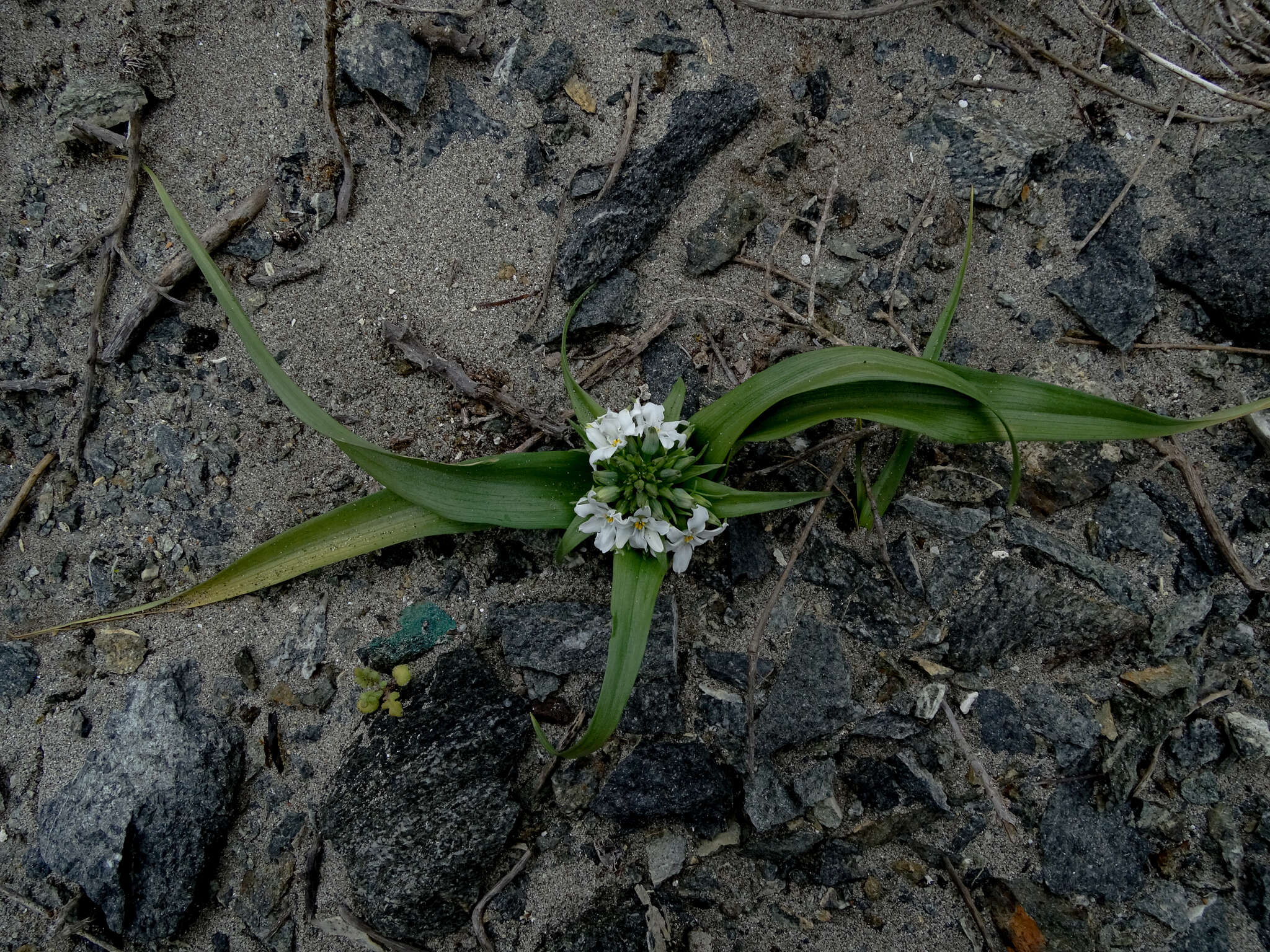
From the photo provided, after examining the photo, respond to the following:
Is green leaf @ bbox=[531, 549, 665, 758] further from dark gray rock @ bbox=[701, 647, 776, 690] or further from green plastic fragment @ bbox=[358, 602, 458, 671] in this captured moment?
green plastic fragment @ bbox=[358, 602, 458, 671]

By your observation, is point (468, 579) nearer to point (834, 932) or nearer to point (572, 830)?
point (572, 830)

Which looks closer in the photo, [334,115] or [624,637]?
[624,637]

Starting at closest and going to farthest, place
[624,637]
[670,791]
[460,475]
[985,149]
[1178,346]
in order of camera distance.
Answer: [624,637] → [460,475] → [670,791] → [1178,346] → [985,149]

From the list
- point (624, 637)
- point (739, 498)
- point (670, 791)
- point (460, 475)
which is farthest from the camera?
point (670, 791)

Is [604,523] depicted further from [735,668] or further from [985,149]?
[985,149]

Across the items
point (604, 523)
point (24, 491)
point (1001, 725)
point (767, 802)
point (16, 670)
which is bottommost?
point (1001, 725)

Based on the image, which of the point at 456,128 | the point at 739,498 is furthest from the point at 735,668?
the point at 456,128

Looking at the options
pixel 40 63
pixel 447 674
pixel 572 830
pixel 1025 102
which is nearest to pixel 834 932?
pixel 572 830

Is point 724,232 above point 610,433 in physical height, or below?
above
